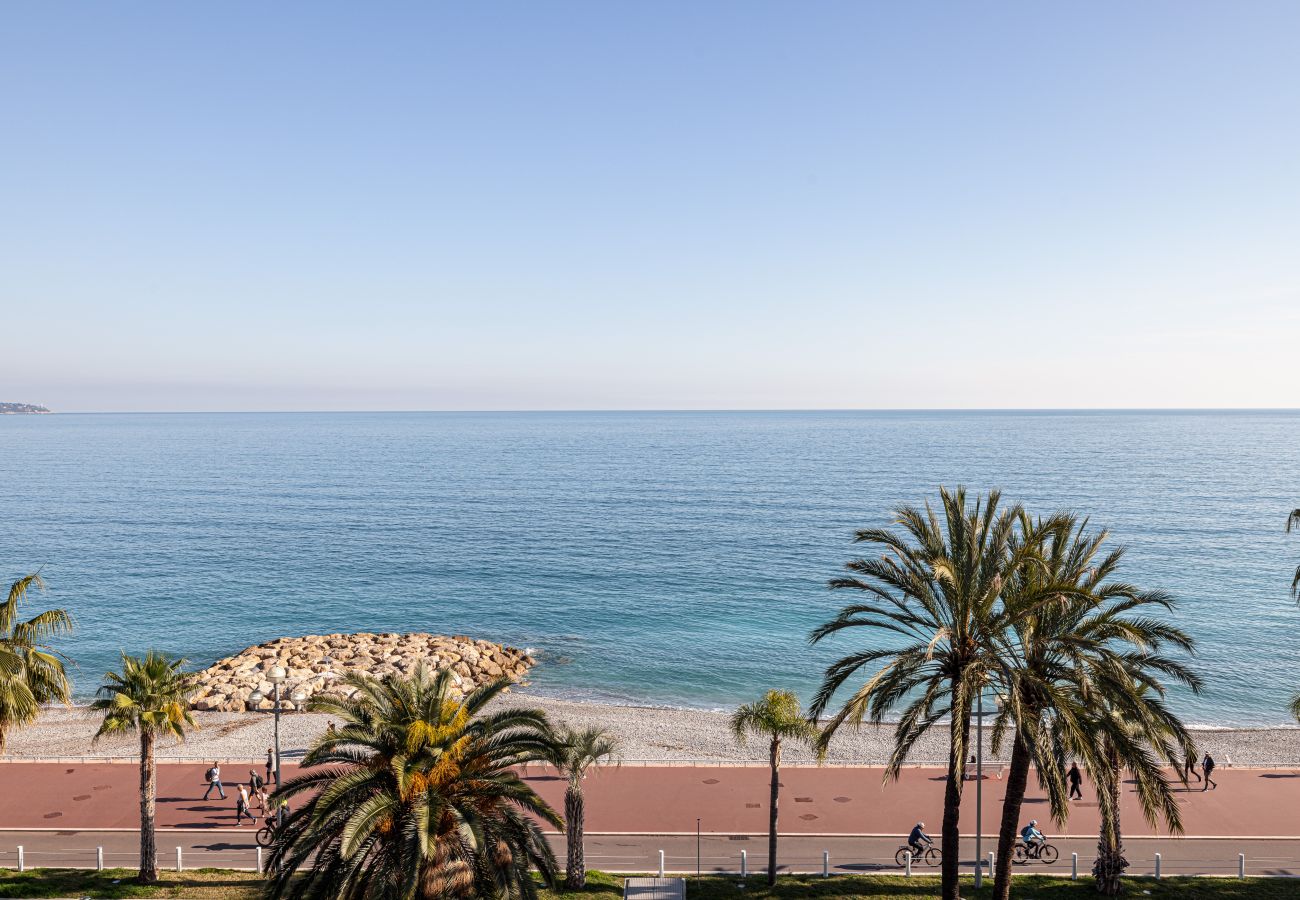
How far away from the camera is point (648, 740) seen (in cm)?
3616

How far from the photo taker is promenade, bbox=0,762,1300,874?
23.3 m

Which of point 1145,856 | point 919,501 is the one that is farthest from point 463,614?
point 919,501

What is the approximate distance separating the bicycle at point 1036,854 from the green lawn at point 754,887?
1143 mm

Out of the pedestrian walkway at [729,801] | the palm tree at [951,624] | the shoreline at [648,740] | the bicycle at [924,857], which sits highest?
the palm tree at [951,624]

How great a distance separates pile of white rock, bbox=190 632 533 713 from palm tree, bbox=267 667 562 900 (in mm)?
25994

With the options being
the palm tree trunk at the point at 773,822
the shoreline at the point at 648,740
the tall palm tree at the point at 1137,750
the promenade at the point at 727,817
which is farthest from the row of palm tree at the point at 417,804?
the shoreline at the point at 648,740

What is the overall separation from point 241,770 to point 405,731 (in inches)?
834

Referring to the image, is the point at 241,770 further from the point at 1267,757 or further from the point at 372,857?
the point at 1267,757

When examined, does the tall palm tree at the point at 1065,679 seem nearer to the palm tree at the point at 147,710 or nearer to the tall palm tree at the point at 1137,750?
the tall palm tree at the point at 1137,750

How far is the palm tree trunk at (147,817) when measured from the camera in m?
20.6

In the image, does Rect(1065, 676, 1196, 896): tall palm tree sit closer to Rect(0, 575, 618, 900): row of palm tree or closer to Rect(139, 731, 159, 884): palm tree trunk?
Rect(0, 575, 618, 900): row of palm tree

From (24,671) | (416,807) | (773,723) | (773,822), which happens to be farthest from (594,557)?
(416,807)

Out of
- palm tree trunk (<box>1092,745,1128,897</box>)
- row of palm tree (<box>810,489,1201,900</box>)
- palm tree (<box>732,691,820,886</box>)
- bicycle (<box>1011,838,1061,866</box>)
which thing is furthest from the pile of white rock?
palm tree trunk (<box>1092,745,1128,897</box>)

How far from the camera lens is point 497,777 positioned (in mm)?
14992
